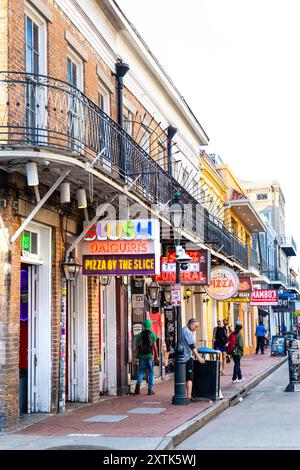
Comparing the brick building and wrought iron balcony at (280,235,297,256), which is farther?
wrought iron balcony at (280,235,297,256)

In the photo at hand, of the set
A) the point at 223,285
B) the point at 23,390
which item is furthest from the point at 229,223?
the point at 23,390

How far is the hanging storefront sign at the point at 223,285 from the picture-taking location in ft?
69.9

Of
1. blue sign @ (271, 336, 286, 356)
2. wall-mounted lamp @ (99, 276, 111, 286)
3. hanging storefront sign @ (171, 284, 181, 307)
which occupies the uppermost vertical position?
wall-mounted lamp @ (99, 276, 111, 286)

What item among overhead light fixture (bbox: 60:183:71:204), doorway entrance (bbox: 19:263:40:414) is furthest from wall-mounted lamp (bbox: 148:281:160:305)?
overhead light fixture (bbox: 60:183:71:204)

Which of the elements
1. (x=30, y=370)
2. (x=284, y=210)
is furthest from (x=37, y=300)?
(x=284, y=210)

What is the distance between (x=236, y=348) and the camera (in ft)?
60.5

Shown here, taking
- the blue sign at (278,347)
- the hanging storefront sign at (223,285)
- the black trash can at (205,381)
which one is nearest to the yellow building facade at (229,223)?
the blue sign at (278,347)

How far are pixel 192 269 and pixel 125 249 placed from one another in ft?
16.2

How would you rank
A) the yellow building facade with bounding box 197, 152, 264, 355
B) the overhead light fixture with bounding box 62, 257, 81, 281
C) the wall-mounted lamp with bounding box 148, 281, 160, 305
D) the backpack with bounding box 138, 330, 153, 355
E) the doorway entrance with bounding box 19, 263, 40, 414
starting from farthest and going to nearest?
1. the yellow building facade with bounding box 197, 152, 264, 355
2. the wall-mounted lamp with bounding box 148, 281, 160, 305
3. the backpack with bounding box 138, 330, 153, 355
4. the overhead light fixture with bounding box 62, 257, 81, 281
5. the doorway entrance with bounding box 19, 263, 40, 414

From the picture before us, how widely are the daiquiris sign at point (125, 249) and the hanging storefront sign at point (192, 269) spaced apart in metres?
4.56

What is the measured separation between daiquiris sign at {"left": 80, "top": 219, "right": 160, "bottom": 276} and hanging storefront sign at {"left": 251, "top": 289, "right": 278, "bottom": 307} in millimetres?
22254

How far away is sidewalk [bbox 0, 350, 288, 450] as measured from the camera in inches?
360

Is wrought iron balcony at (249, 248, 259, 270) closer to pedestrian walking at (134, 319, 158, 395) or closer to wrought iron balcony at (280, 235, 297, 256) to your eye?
pedestrian walking at (134, 319, 158, 395)
